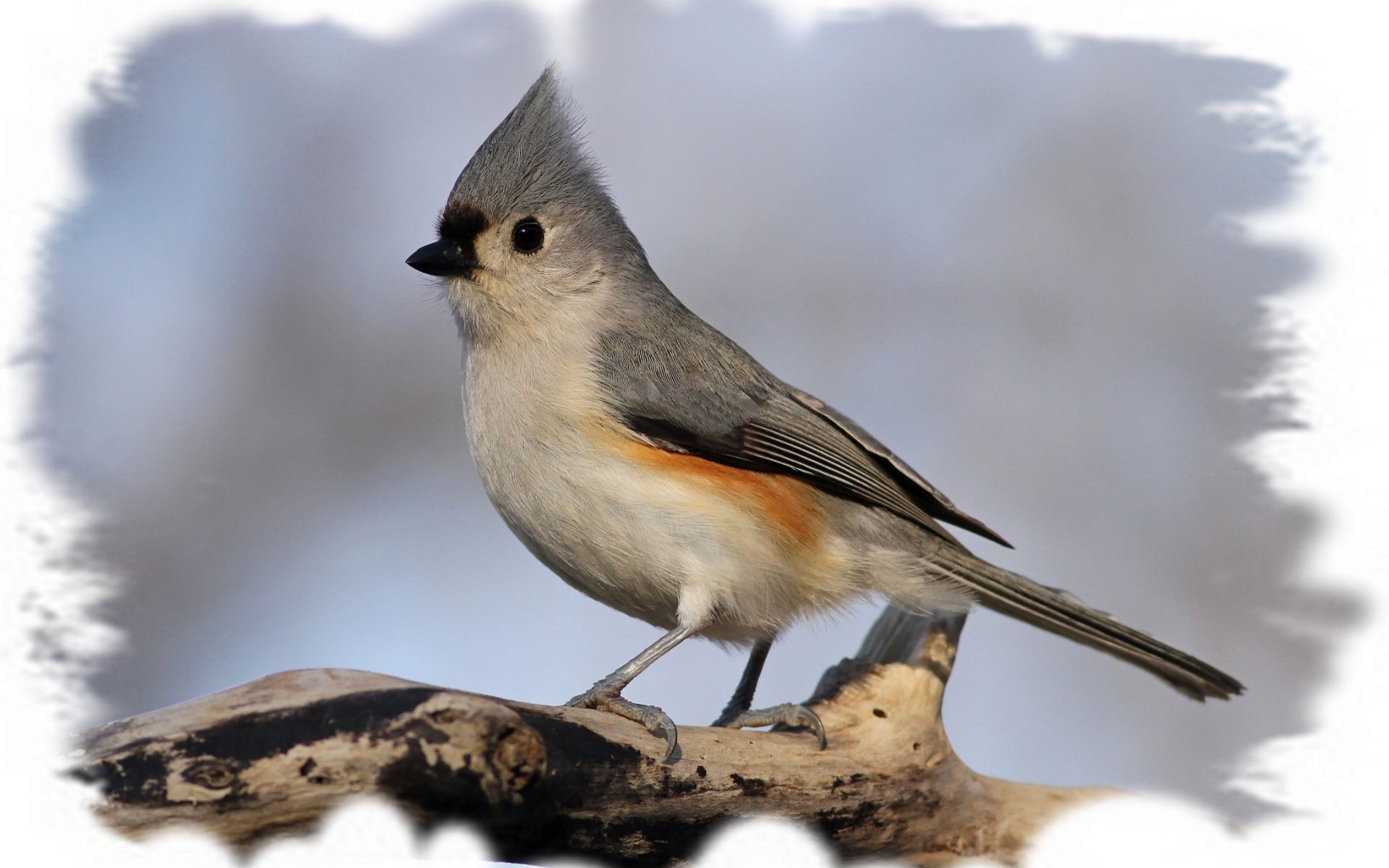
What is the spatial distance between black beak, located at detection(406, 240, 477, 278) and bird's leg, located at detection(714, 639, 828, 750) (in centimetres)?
113

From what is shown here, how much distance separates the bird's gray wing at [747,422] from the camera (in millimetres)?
2387

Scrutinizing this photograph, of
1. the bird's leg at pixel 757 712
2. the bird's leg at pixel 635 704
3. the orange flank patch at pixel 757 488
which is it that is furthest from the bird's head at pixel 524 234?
the bird's leg at pixel 757 712

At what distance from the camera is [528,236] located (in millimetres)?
2551

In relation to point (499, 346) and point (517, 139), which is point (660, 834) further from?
point (517, 139)

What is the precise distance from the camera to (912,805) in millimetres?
2277

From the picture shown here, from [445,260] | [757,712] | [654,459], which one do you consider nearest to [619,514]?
[654,459]

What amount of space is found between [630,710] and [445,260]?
1107 millimetres

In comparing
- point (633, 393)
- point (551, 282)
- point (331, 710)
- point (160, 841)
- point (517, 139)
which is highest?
point (517, 139)

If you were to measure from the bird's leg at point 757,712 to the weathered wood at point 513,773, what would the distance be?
0.04 m

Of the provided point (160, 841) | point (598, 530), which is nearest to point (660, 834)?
point (598, 530)

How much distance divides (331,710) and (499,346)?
1031mm

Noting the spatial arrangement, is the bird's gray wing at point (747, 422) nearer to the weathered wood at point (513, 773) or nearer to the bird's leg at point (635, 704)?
the bird's leg at point (635, 704)

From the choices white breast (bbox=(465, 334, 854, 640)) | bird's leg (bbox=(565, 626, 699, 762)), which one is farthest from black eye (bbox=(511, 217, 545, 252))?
bird's leg (bbox=(565, 626, 699, 762))

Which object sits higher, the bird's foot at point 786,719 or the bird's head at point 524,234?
the bird's head at point 524,234
